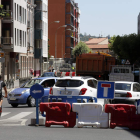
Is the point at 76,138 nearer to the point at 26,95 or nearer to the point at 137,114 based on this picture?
the point at 137,114

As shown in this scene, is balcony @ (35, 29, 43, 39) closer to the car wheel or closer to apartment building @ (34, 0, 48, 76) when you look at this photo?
apartment building @ (34, 0, 48, 76)

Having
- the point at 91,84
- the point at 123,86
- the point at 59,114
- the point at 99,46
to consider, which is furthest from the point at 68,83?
the point at 99,46

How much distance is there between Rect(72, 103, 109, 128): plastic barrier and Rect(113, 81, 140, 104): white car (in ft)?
21.2

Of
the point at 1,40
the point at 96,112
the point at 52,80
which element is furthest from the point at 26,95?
the point at 1,40

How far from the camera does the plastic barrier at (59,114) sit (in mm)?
12555

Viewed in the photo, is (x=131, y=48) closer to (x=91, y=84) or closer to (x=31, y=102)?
(x=31, y=102)

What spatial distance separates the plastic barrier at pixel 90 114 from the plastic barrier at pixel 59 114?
0.21 m

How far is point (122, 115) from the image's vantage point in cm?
1247

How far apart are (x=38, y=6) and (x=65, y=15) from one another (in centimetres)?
4585

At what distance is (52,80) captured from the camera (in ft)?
73.1

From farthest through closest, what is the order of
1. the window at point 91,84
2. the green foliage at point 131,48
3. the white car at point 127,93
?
the green foliage at point 131,48
the white car at point 127,93
the window at point 91,84

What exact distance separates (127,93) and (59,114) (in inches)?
271

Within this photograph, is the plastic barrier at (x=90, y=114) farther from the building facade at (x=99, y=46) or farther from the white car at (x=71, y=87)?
the building facade at (x=99, y=46)

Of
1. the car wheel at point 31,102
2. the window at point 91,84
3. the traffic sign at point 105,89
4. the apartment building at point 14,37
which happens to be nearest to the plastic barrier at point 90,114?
the traffic sign at point 105,89
